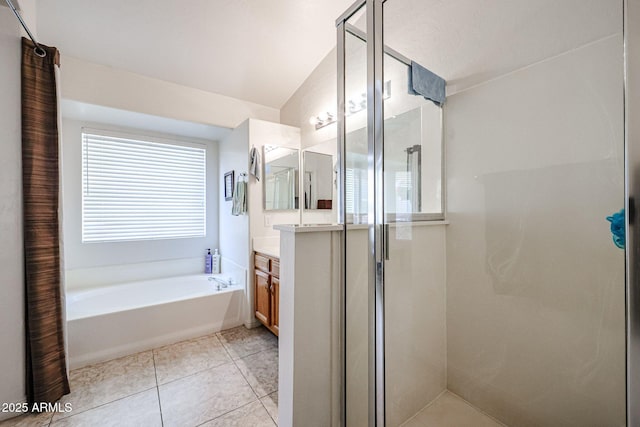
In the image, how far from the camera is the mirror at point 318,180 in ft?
8.35

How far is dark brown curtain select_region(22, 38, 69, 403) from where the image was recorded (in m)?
1.53

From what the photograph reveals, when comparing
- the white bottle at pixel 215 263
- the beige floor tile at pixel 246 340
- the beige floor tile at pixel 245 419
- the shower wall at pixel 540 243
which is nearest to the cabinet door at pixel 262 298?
the beige floor tile at pixel 246 340

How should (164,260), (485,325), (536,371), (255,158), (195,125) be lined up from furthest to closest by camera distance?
(164,260) < (195,125) < (255,158) < (485,325) < (536,371)

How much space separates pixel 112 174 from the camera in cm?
295

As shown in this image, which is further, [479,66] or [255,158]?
[255,158]

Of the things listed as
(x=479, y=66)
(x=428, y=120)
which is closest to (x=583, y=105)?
(x=479, y=66)

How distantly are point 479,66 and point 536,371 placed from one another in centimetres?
→ 172

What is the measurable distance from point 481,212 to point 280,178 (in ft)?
6.85

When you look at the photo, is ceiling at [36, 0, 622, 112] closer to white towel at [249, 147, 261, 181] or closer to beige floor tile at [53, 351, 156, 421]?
white towel at [249, 147, 261, 181]

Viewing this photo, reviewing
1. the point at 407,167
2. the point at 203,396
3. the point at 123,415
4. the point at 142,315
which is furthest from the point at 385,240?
the point at 142,315

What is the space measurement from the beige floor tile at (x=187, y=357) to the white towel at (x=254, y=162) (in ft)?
5.66

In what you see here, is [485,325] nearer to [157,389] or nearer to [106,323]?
[157,389]

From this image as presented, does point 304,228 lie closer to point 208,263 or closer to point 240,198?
point 240,198

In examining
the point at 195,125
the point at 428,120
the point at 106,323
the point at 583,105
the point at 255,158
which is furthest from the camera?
the point at 195,125
